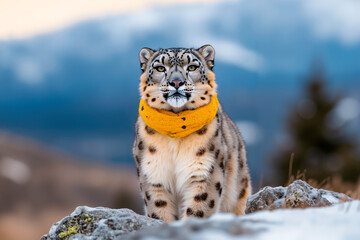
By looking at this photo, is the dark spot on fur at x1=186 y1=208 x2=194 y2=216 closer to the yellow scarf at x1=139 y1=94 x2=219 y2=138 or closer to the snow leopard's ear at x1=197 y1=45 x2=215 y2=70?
the yellow scarf at x1=139 y1=94 x2=219 y2=138

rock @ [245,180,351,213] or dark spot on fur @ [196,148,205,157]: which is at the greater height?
dark spot on fur @ [196,148,205,157]

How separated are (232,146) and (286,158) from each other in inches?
712

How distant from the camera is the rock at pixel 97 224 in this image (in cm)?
681

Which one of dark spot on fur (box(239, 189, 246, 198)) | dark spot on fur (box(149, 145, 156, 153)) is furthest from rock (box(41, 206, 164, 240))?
dark spot on fur (box(239, 189, 246, 198))

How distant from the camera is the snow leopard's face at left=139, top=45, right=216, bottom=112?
26.9 ft

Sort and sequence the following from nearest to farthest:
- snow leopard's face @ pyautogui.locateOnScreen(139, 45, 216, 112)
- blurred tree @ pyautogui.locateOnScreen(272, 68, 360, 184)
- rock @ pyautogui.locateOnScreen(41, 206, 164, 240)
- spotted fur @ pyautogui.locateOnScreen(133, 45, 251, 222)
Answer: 1. rock @ pyautogui.locateOnScreen(41, 206, 164, 240)
2. snow leopard's face @ pyautogui.locateOnScreen(139, 45, 216, 112)
3. spotted fur @ pyautogui.locateOnScreen(133, 45, 251, 222)
4. blurred tree @ pyautogui.locateOnScreen(272, 68, 360, 184)

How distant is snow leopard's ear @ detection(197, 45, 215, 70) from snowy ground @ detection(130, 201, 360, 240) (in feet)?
12.6

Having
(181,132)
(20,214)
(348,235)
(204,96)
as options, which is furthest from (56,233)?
(20,214)

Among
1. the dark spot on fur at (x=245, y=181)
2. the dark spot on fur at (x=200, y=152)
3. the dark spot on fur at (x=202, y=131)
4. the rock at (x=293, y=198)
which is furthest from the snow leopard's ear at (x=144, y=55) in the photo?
the dark spot on fur at (x=245, y=181)

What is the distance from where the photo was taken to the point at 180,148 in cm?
861

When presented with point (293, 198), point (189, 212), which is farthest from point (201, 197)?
point (293, 198)

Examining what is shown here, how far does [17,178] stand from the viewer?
188 feet

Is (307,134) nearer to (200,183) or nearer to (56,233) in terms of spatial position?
(200,183)

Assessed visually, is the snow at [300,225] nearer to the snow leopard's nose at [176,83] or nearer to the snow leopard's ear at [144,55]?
the snow leopard's nose at [176,83]
